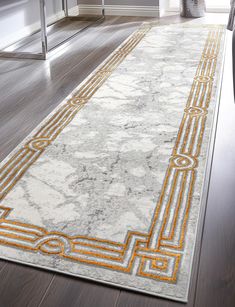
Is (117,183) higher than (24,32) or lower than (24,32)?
lower

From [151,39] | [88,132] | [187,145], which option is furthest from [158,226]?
[151,39]

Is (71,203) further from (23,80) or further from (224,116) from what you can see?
(23,80)

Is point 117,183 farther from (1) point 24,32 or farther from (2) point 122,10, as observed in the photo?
(2) point 122,10

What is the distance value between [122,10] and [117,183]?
3.56m

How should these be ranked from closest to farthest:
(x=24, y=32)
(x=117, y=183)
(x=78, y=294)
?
(x=78, y=294), (x=117, y=183), (x=24, y=32)

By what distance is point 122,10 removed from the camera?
15.6ft

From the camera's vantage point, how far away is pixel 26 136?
6.61 feet

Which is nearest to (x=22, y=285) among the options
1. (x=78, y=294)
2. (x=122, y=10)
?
(x=78, y=294)

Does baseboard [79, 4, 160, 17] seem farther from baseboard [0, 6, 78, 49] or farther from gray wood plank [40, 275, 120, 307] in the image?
gray wood plank [40, 275, 120, 307]

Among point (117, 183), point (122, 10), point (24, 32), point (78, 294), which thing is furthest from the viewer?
point (122, 10)

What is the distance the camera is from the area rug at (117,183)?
4.15 ft

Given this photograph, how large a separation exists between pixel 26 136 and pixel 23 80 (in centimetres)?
88

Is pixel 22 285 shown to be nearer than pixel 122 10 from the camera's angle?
Yes

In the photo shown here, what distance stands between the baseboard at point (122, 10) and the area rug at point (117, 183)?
2.11m
